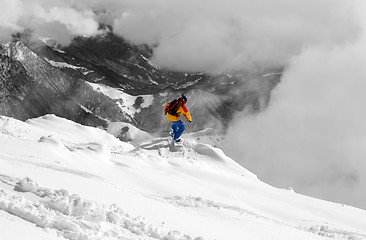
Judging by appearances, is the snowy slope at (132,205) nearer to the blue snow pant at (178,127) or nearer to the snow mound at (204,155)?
the blue snow pant at (178,127)

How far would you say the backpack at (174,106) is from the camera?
25.7 m

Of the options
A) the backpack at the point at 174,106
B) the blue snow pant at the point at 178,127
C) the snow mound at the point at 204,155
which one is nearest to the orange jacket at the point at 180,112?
the backpack at the point at 174,106

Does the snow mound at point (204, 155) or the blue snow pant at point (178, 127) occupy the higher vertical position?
the snow mound at point (204, 155)

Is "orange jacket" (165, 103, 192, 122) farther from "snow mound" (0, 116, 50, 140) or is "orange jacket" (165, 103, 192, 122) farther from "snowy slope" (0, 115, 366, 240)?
"snow mound" (0, 116, 50, 140)

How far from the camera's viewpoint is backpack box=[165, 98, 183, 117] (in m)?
25.7

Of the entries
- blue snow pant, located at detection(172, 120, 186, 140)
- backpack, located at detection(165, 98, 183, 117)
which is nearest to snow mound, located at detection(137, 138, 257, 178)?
blue snow pant, located at detection(172, 120, 186, 140)

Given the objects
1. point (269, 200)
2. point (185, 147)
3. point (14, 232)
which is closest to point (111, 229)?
point (14, 232)

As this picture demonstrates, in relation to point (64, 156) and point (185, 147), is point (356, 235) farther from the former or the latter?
point (185, 147)

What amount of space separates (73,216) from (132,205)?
2642mm

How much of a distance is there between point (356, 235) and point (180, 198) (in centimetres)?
865

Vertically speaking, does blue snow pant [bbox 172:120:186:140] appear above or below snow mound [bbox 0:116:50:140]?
below

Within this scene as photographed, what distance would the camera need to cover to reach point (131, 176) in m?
22.7

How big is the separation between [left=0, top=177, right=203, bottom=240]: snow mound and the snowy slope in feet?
0.07

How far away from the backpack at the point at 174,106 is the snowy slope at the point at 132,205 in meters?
3.85
